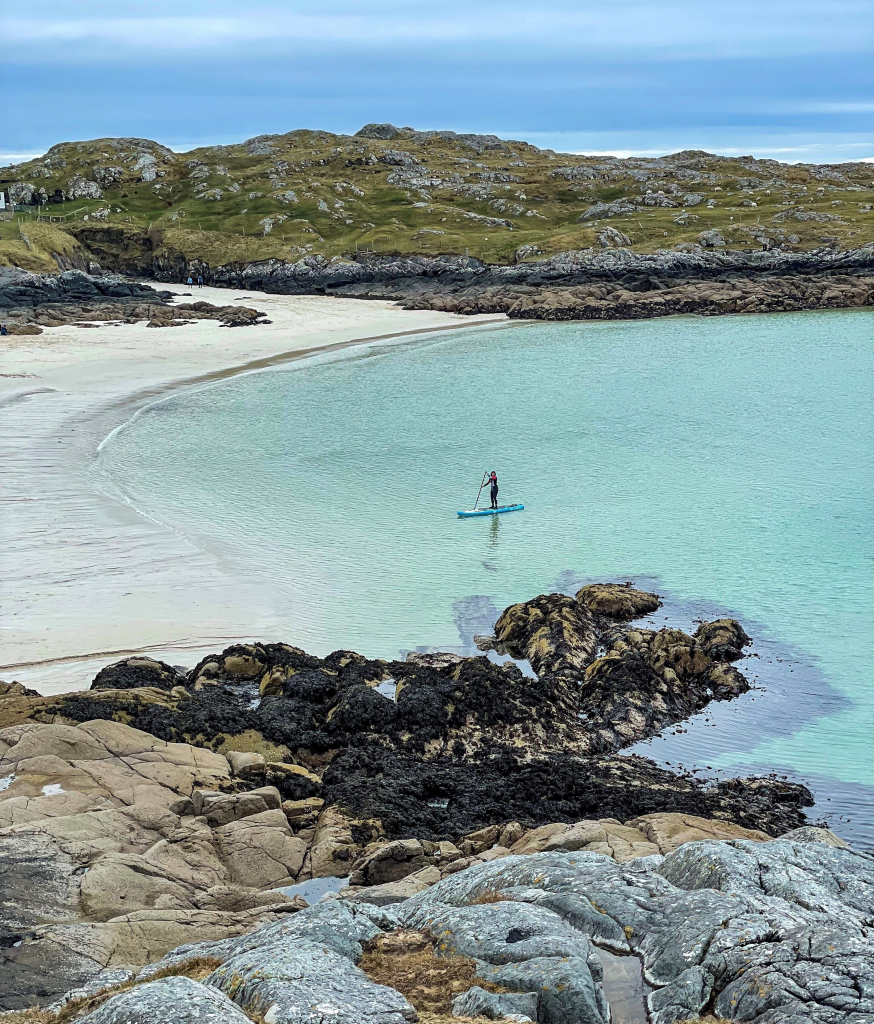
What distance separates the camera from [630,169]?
617 ft

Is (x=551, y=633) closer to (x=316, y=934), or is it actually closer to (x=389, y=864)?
(x=389, y=864)

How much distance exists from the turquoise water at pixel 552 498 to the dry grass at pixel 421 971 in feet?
36.8

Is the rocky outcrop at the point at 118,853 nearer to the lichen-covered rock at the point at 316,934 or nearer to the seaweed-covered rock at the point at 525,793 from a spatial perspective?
the lichen-covered rock at the point at 316,934

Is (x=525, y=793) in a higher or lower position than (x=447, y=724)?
lower

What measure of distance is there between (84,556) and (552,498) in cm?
1761

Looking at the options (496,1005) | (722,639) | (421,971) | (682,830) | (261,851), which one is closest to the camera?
(496,1005)

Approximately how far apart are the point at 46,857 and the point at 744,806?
11.6 m

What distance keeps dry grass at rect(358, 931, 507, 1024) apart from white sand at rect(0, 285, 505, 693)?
538 inches

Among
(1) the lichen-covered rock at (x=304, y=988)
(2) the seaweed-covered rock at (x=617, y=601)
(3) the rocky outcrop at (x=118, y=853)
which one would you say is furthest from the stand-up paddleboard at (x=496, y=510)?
(1) the lichen-covered rock at (x=304, y=988)

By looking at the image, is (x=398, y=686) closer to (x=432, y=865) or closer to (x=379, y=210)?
(x=432, y=865)

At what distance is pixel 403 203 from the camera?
154 metres

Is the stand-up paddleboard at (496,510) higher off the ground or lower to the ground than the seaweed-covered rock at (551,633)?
higher

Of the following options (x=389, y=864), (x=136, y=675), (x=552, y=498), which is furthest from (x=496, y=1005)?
(x=552, y=498)

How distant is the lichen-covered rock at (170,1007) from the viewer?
841cm
